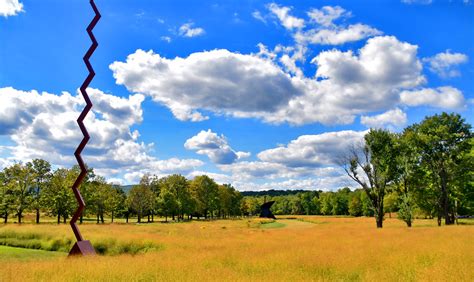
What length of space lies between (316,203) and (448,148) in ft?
374

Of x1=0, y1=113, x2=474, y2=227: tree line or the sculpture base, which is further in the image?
x1=0, y1=113, x2=474, y2=227: tree line

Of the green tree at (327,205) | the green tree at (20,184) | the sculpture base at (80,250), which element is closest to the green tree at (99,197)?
the green tree at (20,184)

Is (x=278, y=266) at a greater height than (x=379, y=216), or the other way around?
(x=278, y=266)

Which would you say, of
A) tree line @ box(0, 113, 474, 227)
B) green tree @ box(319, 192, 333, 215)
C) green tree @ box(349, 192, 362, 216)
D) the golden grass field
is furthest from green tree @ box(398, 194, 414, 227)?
green tree @ box(319, 192, 333, 215)

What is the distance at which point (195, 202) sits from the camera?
297 feet

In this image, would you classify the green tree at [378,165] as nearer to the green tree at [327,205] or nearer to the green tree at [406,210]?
the green tree at [406,210]

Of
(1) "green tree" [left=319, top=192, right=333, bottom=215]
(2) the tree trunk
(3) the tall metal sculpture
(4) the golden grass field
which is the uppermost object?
(3) the tall metal sculpture

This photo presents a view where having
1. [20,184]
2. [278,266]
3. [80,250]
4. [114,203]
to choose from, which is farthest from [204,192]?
[278,266]

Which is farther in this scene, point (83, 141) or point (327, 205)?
point (327, 205)

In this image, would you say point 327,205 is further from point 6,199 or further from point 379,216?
point 6,199

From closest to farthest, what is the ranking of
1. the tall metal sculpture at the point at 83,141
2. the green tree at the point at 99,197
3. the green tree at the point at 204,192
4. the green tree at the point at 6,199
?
the tall metal sculpture at the point at 83,141 < the green tree at the point at 6,199 < the green tree at the point at 99,197 < the green tree at the point at 204,192


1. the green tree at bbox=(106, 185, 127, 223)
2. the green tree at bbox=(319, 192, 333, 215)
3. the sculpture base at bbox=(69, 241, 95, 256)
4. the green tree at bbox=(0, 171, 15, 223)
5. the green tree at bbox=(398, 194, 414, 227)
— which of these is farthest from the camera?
the green tree at bbox=(319, 192, 333, 215)

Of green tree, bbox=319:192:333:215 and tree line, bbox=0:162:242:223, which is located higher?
tree line, bbox=0:162:242:223

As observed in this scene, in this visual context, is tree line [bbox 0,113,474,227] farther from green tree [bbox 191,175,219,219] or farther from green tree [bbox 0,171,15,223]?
green tree [bbox 191,175,219,219]
